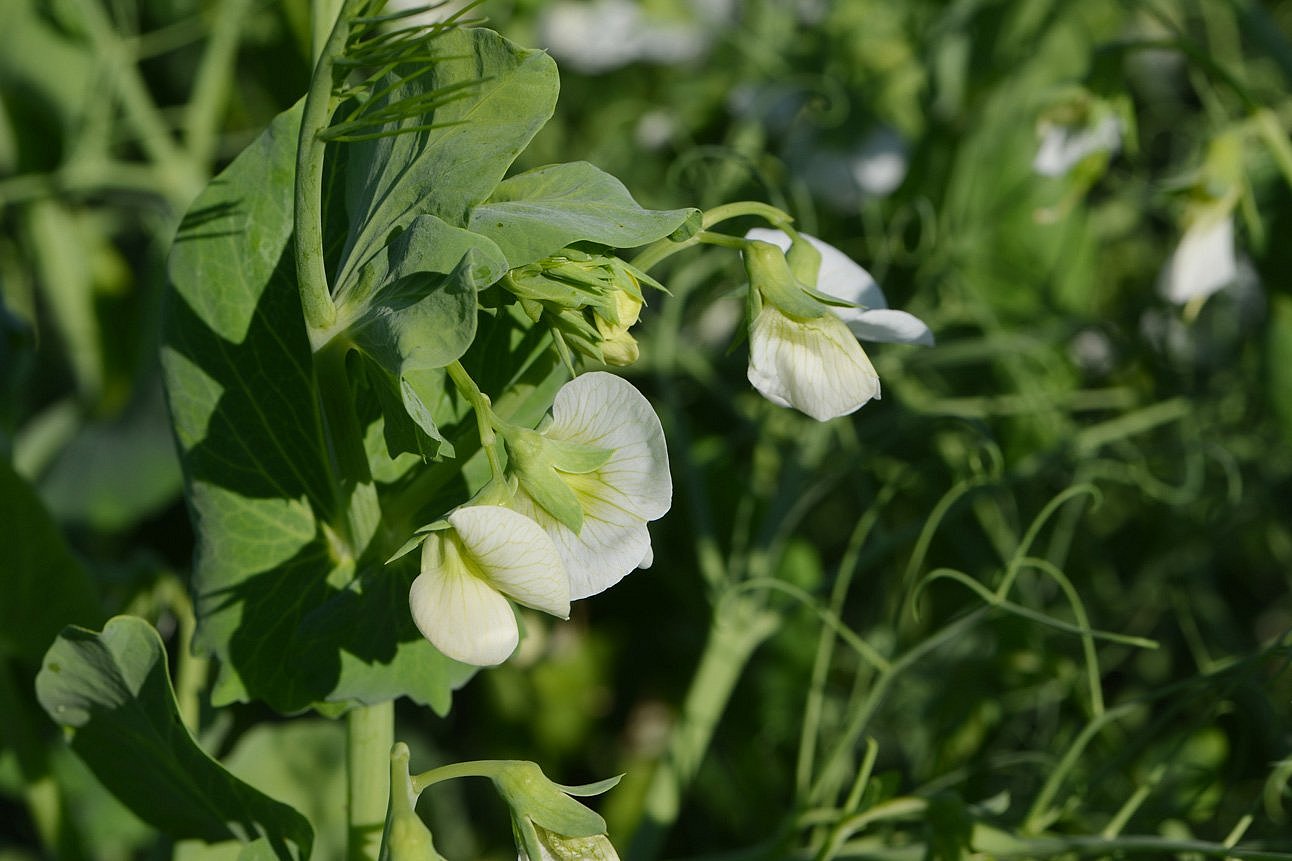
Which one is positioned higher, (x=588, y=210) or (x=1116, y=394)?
(x=588, y=210)

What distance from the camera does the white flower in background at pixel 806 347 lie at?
0.37m

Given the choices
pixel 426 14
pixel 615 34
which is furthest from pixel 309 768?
pixel 615 34

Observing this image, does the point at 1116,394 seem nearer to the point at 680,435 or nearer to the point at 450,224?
the point at 680,435

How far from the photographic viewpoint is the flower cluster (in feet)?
1.07

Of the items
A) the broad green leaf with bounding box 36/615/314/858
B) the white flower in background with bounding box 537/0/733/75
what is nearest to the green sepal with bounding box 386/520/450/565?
the broad green leaf with bounding box 36/615/314/858

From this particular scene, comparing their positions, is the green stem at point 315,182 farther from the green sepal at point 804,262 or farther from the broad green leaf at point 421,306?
the green sepal at point 804,262

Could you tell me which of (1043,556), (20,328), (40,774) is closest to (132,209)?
(20,328)

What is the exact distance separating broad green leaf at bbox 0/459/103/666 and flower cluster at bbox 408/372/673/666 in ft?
0.90

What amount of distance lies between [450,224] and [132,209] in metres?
0.91

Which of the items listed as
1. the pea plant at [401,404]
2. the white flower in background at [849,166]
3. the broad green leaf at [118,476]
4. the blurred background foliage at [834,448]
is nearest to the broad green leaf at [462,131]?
the pea plant at [401,404]

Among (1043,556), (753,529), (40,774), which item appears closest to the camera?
(40,774)

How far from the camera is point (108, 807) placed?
0.71 m

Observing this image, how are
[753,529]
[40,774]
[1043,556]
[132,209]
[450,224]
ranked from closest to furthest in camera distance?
[450,224], [40,774], [753,529], [1043,556], [132,209]

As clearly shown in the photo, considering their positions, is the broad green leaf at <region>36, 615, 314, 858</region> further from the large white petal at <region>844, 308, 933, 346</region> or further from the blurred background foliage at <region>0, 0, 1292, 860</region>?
the large white petal at <region>844, 308, 933, 346</region>
